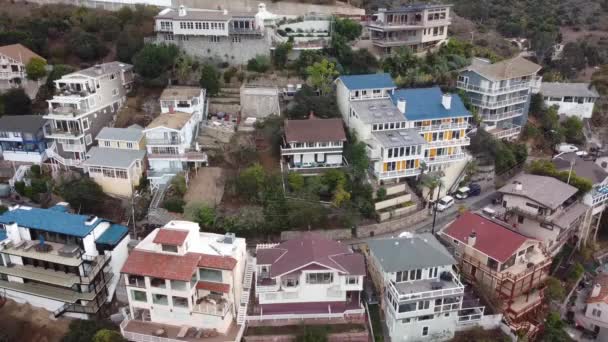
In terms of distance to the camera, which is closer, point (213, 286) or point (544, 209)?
point (213, 286)

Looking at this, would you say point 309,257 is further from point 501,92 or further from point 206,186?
point 501,92

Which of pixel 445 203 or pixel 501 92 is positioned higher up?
pixel 501 92

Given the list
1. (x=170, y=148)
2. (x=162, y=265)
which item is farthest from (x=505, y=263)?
(x=170, y=148)

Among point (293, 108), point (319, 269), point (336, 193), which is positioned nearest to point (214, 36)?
point (293, 108)

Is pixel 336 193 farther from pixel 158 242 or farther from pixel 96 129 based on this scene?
pixel 96 129

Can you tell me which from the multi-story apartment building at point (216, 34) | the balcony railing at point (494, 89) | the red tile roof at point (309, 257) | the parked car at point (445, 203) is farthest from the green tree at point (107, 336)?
the balcony railing at point (494, 89)

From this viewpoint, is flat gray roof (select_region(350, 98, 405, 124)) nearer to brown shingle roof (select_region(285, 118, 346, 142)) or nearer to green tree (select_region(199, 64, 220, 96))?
brown shingle roof (select_region(285, 118, 346, 142))
